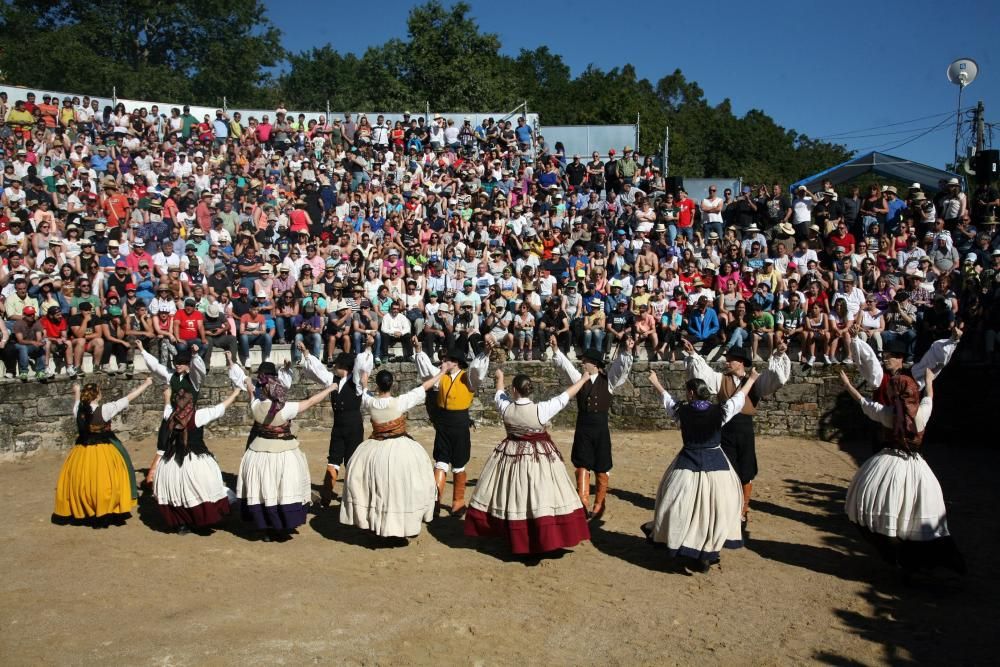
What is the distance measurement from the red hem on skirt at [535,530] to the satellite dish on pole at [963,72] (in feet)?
58.1

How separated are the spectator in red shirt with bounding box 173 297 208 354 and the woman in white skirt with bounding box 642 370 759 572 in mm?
8685

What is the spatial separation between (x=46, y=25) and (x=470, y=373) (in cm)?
4725

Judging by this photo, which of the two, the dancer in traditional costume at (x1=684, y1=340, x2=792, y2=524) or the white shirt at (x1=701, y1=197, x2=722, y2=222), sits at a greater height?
the white shirt at (x1=701, y1=197, x2=722, y2=222)

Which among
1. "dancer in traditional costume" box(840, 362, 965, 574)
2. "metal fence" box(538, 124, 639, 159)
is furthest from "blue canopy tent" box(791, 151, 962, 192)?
"dancer in traditional costume" box(840, 362, 965, 574)

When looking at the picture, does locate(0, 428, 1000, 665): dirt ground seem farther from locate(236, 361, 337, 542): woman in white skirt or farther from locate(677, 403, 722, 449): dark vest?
locate(677, 403, 722, 449): dark vest

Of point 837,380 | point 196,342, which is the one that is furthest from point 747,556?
point 196,342

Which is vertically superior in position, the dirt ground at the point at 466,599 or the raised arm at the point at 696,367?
the raised arm at the point at 696,367

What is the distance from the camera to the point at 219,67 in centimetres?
4897

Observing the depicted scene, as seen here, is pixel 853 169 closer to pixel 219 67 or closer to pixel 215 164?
pixel 215 164

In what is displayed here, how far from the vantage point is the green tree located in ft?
137

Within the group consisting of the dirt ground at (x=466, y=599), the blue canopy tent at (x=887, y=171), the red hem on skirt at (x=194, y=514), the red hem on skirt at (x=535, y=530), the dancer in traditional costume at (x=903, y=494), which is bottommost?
the dirt ground at (x=466, y=599)

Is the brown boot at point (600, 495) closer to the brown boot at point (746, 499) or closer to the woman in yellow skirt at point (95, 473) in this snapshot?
the brown boot at point (746, 499)

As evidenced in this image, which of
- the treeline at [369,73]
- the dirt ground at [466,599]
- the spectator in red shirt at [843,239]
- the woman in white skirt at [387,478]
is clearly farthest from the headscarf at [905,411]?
the treeline at [369,73]

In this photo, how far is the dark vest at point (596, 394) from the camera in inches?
363
